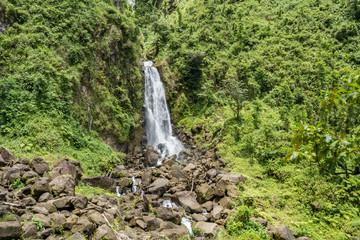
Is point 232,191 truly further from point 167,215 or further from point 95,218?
point 95,218

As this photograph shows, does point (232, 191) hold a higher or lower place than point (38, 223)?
lower

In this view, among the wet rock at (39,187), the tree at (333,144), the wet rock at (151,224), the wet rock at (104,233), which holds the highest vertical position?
the tree at (333,144)

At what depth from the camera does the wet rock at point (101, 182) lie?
9.63 meters

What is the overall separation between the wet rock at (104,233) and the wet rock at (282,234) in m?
5.41

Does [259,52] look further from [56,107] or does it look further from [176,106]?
[56,107]

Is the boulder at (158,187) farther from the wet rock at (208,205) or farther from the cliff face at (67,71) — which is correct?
the cliff face at (67,71)

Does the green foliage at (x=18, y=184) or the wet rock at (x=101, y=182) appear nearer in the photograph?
the green foliage at (x=18, y=184)

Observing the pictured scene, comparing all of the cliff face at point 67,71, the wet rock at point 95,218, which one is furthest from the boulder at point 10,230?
the cliff face at point 67,71

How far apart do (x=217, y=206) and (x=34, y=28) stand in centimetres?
1379

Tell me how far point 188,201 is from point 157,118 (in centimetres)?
1136

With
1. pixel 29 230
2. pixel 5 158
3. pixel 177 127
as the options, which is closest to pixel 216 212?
pixel 29 230

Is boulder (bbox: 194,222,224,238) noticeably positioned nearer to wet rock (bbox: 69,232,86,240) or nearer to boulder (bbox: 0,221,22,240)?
wet rock (bbox: 69,232,86,240)

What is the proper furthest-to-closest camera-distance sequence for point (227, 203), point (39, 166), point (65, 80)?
point (65, 80)
point (227, 203)
point (39, 166)

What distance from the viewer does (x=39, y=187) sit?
626cm
